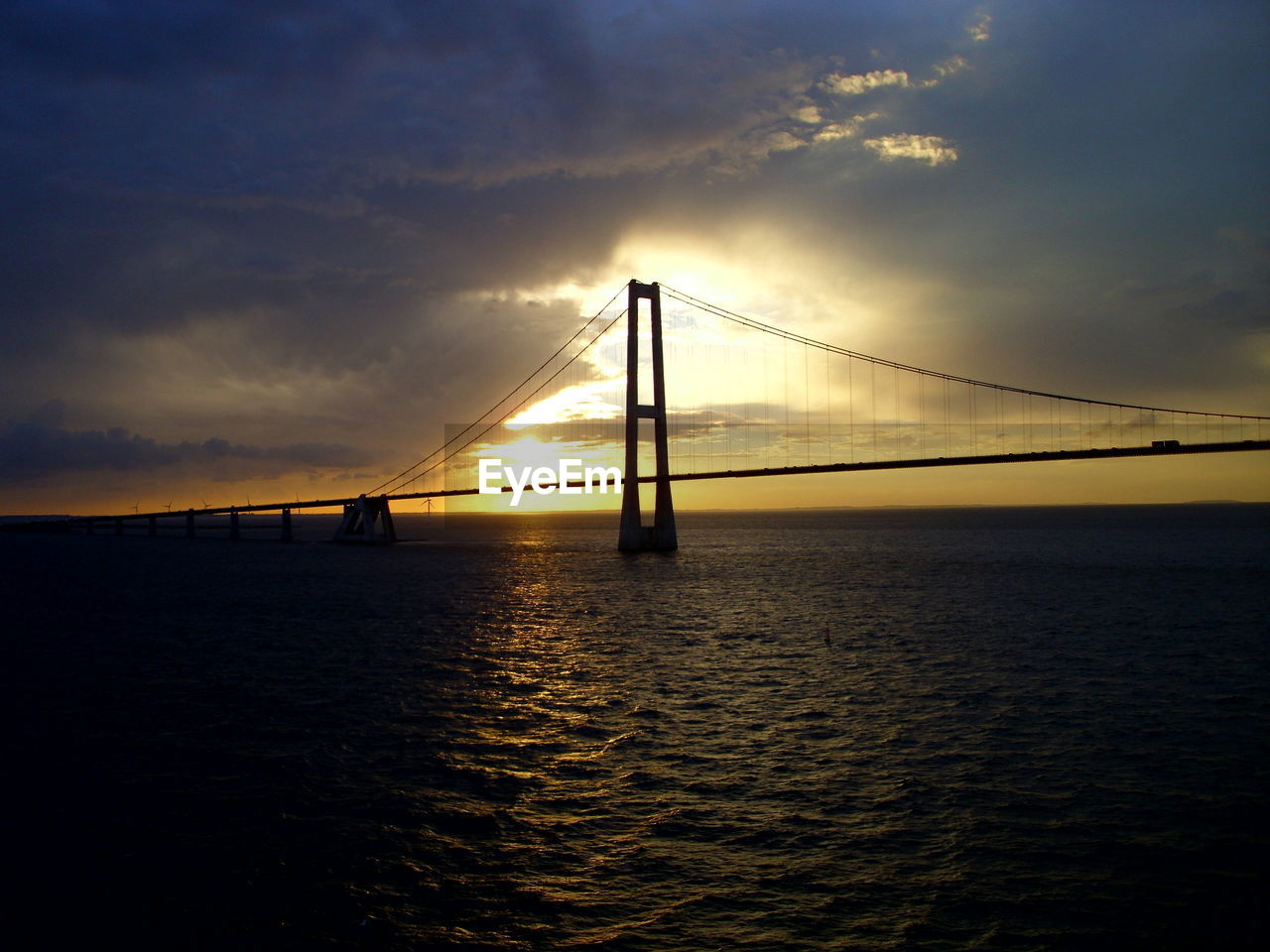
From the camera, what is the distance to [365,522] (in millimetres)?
131375

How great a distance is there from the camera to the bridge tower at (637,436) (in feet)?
243

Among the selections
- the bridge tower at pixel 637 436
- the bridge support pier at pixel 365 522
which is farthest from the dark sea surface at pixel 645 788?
the bridge support pier at pixel 365 522

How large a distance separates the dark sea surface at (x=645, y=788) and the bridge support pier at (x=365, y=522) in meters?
101

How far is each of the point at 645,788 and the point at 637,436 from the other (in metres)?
61.3

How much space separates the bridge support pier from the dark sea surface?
100786 mm

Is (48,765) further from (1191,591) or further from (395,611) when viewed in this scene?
(1191,591)

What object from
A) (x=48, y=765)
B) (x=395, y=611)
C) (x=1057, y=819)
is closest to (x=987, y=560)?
(x=395, y=611)

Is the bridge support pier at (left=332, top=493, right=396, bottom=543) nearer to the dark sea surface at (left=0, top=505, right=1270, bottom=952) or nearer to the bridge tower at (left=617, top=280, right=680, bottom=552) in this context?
the bridge tower at (left=617, top=280, right=680, bottom=552)

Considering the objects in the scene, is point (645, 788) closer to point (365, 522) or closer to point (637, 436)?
point (637, 436)

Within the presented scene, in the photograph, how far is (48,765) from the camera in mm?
15805

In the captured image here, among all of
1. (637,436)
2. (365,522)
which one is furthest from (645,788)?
(365,522)

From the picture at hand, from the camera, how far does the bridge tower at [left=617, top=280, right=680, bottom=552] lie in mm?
74125

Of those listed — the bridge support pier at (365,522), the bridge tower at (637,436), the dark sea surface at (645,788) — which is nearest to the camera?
the dark sea surface at (645,788)

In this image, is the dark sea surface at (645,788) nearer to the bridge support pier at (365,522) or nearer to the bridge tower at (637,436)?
the bridge tower at (637,436)
